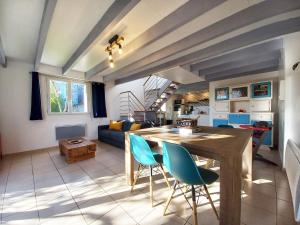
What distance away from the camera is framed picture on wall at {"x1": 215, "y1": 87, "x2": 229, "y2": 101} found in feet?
17.4

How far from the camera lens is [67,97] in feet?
16.6

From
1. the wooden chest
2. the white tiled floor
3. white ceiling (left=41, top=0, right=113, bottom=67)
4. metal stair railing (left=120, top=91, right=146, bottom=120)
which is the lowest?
the white tiled floor

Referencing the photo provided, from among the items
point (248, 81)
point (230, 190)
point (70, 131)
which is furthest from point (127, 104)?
point (230, 190)

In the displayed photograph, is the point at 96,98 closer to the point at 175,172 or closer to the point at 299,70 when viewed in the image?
the point at 175,172

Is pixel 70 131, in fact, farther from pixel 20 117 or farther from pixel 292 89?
pixel 292 89

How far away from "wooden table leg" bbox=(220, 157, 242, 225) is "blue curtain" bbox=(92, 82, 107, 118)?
16.8 feet

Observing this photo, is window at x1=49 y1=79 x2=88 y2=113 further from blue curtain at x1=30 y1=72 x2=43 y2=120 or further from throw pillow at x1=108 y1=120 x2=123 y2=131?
throw pillow at x1=108 y1=120 x2=123 y2=131

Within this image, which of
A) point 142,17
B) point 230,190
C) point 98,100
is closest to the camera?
point 230,190

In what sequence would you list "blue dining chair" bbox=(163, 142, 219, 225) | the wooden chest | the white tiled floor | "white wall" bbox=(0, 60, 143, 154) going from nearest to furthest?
"blue dining chair" bbox=(163, 142, 219, 225)
the white tiled floor
the wooden chest
"white wall" bbox=(0, 60, 143, 154)

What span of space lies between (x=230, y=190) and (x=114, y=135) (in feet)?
12.9

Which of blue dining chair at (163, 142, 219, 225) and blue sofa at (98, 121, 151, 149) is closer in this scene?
blue dining chair at (163, 142, 219, 225)

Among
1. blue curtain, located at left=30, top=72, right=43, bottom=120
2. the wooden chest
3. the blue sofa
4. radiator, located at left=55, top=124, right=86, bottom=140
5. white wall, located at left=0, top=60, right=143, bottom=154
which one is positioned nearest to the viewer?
the wooden chest

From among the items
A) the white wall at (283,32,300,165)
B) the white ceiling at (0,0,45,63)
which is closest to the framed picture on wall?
the white wall at (283,32,300,165)

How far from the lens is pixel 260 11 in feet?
5.90
